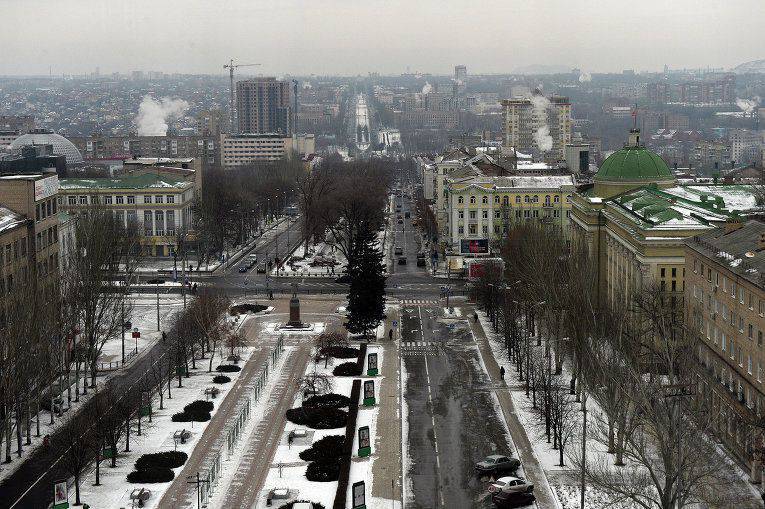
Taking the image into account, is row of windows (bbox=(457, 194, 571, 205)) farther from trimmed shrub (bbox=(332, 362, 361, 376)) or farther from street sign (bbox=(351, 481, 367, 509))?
street sign (bbox=(351, 481, 367, 509))

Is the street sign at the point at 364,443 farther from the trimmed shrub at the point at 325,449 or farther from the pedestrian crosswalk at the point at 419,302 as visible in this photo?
the pedestrian crosswalk at the point at 419,302

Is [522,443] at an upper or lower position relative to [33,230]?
lower

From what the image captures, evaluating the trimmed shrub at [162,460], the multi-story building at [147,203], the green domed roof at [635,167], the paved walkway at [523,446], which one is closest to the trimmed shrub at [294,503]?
the trimmed shrub at [162,460]

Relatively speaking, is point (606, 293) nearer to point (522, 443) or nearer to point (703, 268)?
point (703, 268)

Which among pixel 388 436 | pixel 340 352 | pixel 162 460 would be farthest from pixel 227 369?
pixel 162 460

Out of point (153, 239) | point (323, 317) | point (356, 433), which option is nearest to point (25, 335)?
point (356, 433)
